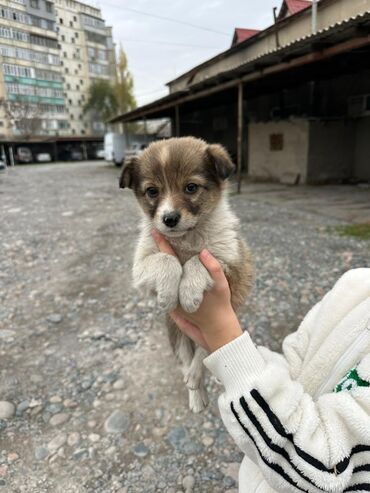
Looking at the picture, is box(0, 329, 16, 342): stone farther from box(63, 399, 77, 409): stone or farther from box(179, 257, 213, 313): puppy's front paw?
box(179, 257, 213, 313): puppy's front paw

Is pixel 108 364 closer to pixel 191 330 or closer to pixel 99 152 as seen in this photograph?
pixel 191 330

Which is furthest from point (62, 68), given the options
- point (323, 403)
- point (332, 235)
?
point (332, 235)

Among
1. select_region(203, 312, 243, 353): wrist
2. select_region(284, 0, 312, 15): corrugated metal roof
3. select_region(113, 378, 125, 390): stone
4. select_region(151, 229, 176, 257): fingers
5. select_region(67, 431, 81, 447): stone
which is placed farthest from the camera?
select_region(284, 0, 312, 15): corrugated metal roof

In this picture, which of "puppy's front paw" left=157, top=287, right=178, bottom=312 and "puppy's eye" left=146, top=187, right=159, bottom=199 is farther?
"puppy's eye" left=146, top=187, right=159, bottom=199

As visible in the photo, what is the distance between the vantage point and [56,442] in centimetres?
261

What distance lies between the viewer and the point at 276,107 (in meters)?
18.0

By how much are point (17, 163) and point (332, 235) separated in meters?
30.2

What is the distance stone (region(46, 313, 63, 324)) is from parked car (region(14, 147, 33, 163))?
28205mm

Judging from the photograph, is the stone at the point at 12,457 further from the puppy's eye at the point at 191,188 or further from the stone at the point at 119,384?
the puppy's eye at the point at 191,188

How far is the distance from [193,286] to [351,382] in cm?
82

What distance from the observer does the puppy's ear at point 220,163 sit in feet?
7.23

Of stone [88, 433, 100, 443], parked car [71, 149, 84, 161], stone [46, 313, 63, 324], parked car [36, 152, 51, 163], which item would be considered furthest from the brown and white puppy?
parked car [71, 149, 84, 161]

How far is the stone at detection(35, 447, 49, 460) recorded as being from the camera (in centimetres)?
249

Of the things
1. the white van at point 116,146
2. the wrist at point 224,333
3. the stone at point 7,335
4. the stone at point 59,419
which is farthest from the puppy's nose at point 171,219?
the white van at point 116,146
